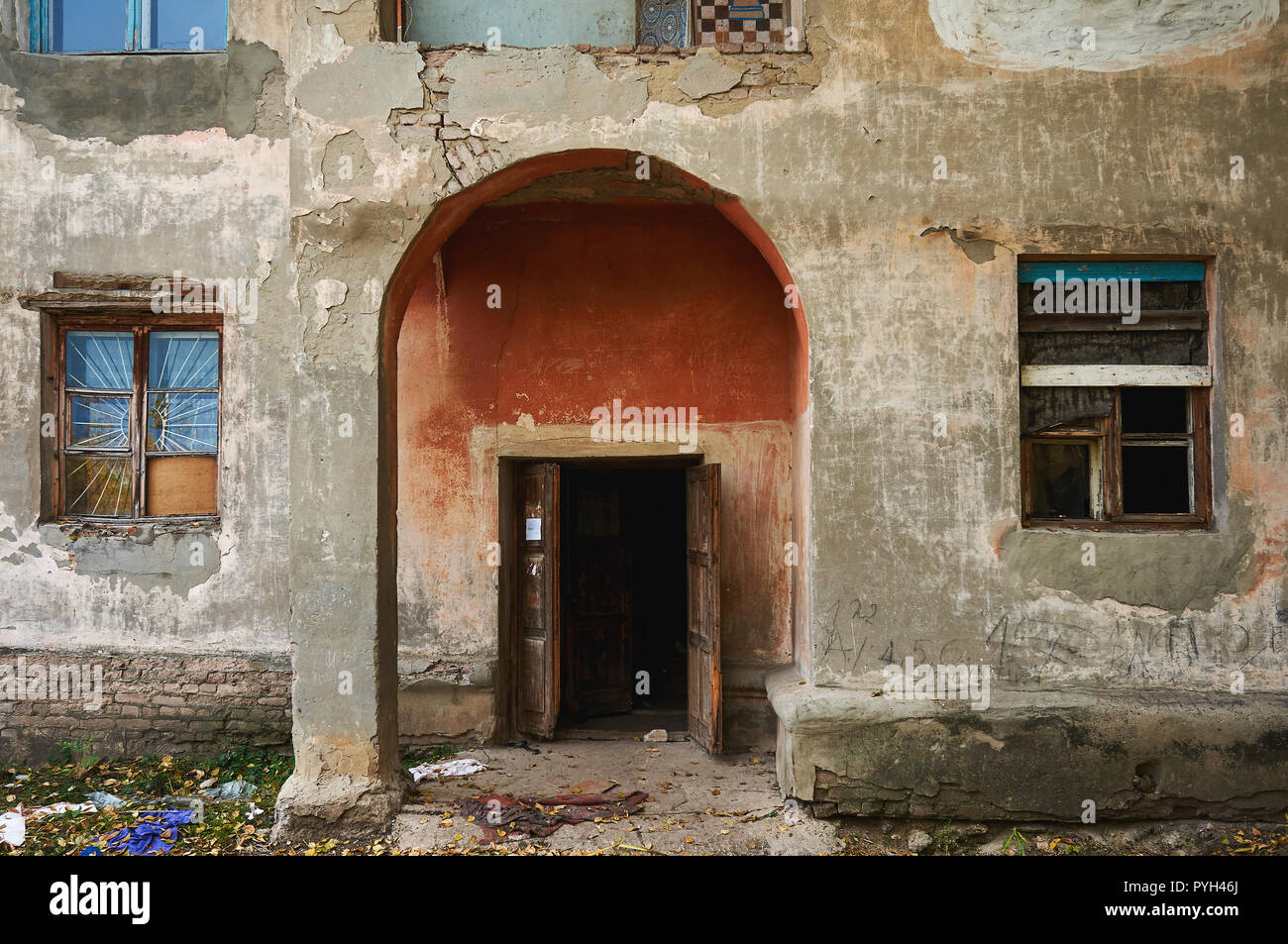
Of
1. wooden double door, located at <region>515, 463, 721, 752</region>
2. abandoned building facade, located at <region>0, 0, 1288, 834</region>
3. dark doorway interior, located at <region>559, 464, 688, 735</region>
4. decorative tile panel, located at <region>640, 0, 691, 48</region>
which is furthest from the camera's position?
dark doorway interior, located at <region>559, 464, 688, 735</region>

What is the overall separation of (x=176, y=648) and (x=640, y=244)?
443cm

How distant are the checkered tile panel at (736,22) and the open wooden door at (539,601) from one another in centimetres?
323

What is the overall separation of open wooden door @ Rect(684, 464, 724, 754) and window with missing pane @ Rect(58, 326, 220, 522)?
351 cm

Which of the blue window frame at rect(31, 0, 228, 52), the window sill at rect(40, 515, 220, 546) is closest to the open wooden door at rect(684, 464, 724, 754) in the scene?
the window sill at rect(40, 515, 220, 546)

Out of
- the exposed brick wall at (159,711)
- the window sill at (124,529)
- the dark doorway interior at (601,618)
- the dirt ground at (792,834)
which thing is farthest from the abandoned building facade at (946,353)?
the dark doorway interior at (601,618)

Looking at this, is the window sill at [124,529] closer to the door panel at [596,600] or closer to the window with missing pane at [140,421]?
the window with missing pane at [140,421]

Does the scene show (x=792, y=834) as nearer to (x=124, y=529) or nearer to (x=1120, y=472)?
(x=1120, y=472)

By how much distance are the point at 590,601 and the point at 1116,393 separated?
4364 millimetres

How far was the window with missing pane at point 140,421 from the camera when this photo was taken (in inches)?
246

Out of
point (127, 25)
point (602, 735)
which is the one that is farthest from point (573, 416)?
point (127, 25)

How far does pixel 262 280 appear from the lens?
6.15 m

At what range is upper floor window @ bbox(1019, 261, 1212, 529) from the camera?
485 cm

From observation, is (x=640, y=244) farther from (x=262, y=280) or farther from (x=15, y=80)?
(x=15, y=80)

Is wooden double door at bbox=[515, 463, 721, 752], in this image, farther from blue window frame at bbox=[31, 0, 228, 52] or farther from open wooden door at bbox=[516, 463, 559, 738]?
blue window frame at bbox=[31, 0, 228, 52]
